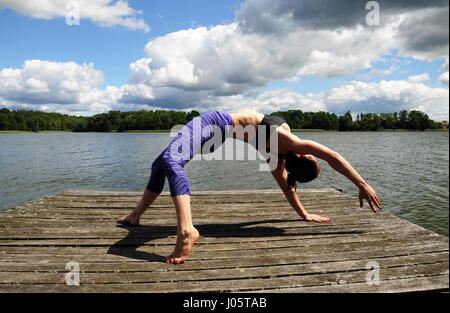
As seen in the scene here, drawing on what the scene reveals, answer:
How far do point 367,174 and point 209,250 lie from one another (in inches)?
626

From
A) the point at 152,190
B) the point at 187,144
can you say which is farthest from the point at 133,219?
the point at 187,144

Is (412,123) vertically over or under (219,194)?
over

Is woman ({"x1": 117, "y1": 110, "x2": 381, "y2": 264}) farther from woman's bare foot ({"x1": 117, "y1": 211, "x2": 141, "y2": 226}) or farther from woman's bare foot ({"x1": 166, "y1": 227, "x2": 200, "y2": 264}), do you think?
woman's bare foot ({"x1": 117, "y1": 211, "x2": 141, "y2": 226})

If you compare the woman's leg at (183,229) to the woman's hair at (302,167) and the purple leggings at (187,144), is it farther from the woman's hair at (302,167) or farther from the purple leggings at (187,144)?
the woman's hair at (302,167)

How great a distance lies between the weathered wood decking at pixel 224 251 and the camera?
271 cm

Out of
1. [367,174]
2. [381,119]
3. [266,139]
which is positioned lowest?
[367,174]

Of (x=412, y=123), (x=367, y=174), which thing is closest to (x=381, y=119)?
(x=412, y=123)

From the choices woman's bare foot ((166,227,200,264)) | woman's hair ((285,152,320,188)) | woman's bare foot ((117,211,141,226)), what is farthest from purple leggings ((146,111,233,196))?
woman's bare foot ((117,211,141,226))

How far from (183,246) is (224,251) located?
1.95 feet

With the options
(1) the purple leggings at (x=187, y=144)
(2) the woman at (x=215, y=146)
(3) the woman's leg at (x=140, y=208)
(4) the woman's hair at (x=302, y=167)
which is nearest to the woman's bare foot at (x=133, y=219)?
(3) the woman's leg at (x=140, y=208)

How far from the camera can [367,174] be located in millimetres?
16797

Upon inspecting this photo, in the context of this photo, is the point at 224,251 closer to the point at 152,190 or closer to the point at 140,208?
the point at 152,190

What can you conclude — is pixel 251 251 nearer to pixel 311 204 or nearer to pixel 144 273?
pixel 144 273

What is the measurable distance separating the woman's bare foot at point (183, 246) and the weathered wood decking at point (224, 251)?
3.8 inches
